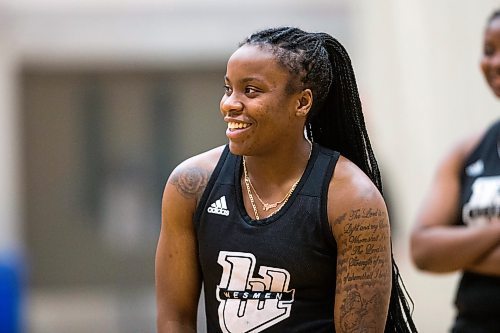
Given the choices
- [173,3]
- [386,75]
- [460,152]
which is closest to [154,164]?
[173,3]

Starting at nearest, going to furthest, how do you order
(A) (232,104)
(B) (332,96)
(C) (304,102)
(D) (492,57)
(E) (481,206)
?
(A) (232,104)
(C) (304,102)
(B) (332,96)
(E) (481,206)
(D) (492,57)

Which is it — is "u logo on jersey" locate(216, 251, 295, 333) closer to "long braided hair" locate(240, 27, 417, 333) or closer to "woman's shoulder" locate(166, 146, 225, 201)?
"woman's shoulder" locate(166, 146, 225, 201)

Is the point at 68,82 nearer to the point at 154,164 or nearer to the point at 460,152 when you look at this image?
the point at 154,164

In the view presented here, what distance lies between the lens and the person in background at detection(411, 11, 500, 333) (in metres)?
4.75

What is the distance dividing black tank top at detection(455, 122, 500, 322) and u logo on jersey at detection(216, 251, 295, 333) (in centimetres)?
123

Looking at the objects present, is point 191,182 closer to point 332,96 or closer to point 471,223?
point 332,96

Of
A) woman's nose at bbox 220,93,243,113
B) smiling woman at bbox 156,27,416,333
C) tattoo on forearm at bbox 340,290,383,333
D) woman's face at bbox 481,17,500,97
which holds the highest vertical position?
woman's face at bbox 481,17,500,97

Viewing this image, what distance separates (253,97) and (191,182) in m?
0.38

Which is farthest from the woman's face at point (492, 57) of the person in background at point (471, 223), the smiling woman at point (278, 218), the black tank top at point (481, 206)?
the smiling woman at point (278, 218)

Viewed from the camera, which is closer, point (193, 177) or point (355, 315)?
point (355, 315)

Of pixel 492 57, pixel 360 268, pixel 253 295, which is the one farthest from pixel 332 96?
pixel 492 57

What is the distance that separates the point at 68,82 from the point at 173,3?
6.23 ft

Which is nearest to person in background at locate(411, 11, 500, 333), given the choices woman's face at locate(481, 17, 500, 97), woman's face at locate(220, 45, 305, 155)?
woman's face at locate(481, 17, 500, 97)

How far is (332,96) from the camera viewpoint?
4.04 meters
